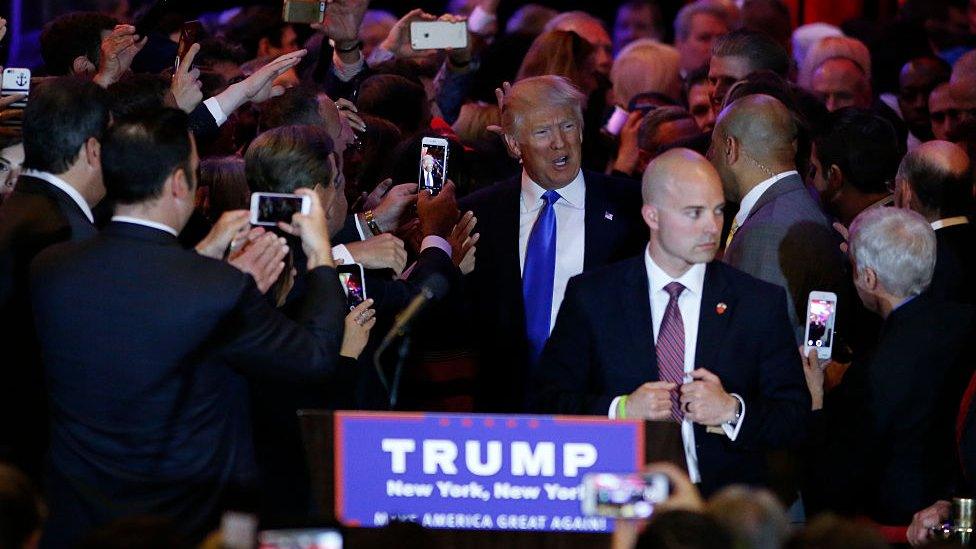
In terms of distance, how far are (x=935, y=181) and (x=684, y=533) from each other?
3.44 meters

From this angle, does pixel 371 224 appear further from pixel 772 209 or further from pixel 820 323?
pixel 820 323

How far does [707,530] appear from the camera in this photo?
307cm

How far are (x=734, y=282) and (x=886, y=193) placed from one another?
222 cm

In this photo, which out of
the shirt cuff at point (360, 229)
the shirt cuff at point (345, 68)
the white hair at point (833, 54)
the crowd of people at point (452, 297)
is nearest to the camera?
the crowd of people at point (452, 297)

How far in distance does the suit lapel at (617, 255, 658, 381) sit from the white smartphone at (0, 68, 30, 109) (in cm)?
255

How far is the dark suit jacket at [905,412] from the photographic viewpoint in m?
5.01

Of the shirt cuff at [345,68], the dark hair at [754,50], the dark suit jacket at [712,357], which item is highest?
the dark hair at [754,50]

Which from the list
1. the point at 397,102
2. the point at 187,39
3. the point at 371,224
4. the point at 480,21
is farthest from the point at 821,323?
the point at 480,21

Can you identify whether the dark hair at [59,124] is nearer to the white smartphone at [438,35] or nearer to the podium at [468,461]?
the podium at [468,461]

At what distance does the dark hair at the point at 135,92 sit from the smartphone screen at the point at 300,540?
266 centimetres

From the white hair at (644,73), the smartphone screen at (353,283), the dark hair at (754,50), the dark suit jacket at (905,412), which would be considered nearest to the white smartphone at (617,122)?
the white hair at (644,73)

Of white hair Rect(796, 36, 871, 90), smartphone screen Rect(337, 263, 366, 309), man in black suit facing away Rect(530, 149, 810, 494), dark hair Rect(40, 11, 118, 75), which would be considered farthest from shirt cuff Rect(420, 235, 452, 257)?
white hair Rect(796, 36, 871, 90)

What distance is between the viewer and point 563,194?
19.7 feet

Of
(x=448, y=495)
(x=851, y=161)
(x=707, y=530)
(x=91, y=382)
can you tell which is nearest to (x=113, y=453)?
(x=91, y=382)
